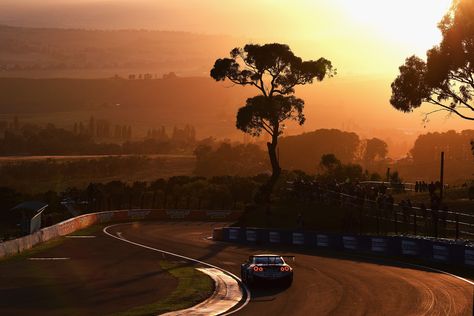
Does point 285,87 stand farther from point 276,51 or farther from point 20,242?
point 20,242

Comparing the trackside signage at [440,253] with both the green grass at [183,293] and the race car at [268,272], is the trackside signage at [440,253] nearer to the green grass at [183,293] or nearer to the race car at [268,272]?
the race car at [268,272]

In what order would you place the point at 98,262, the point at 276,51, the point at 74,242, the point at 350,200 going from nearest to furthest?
the point at 98,262, the point at 74,242, the point at 350,200, the point at 276,51

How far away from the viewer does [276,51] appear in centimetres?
7138

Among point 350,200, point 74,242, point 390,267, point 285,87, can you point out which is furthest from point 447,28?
point 74,242

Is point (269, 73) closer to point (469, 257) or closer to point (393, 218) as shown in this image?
point (393, 218)

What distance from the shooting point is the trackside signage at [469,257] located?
3638 cm

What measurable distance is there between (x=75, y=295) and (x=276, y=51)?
45498mm

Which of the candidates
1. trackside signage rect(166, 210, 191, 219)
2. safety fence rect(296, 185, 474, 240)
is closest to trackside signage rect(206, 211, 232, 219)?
trackside signage rect(166, 210, 191, 219)

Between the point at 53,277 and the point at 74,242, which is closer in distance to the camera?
the point at 53,277

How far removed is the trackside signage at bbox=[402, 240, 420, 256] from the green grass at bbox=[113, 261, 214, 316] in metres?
11.8

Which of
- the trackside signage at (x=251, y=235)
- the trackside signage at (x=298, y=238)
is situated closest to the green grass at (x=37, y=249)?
the trackside signage at (x=251, y=235)

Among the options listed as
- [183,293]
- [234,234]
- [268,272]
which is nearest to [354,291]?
[268,272]

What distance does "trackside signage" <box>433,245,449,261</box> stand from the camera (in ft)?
126

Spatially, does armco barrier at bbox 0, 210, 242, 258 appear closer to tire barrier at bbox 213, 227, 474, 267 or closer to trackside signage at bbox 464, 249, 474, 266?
tire barrier at bbox 213, 227, 474, 267
